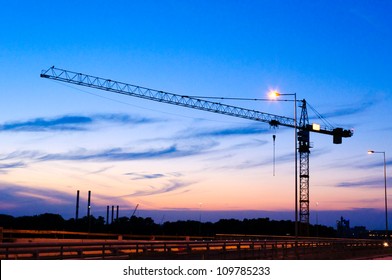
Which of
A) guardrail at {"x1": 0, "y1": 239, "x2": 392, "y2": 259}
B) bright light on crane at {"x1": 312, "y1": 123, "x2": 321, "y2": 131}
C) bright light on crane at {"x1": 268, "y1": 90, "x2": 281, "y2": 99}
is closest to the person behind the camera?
guardrail at {"x1": 0, "y1": 239, "x2": 392, "y2": 259}

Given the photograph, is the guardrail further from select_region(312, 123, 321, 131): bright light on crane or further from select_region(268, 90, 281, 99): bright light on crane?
select_region(312, 123, 321, 131): bright light on crane

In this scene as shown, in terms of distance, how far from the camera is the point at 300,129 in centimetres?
13862

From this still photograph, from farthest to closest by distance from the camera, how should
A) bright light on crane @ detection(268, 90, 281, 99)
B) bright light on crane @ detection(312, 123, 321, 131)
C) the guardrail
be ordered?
bright light on crane @ detection(312, 123, 321, 131), bright light on crane @ detection(268, 90, 281, 99), the guardrail

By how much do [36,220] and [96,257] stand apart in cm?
16786

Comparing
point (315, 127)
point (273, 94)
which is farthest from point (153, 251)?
point (315, 127)

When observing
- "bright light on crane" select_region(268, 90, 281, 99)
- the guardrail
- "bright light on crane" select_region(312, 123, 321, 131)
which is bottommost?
the guardrail

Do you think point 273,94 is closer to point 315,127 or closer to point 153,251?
point 153,251

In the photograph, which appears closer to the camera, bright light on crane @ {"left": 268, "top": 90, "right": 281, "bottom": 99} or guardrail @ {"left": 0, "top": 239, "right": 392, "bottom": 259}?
guardrail @ {"left": 0, "top": 239, "right": 392, "bottom": 259}

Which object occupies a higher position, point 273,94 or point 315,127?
point 315,127

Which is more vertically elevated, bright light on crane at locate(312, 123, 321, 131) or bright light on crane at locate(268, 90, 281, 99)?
bright light on crane at locate(312, 123, 321, 131)

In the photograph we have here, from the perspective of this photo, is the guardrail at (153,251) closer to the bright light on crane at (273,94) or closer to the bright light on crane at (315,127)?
the bright light on crane at (273,94)

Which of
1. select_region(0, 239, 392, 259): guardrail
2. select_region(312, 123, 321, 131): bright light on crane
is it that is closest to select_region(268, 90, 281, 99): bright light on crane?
select_region(0, 239, 392, 259): guardrail

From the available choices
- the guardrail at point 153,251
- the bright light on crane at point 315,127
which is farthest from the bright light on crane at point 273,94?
the bright light on crane at point 315,127
